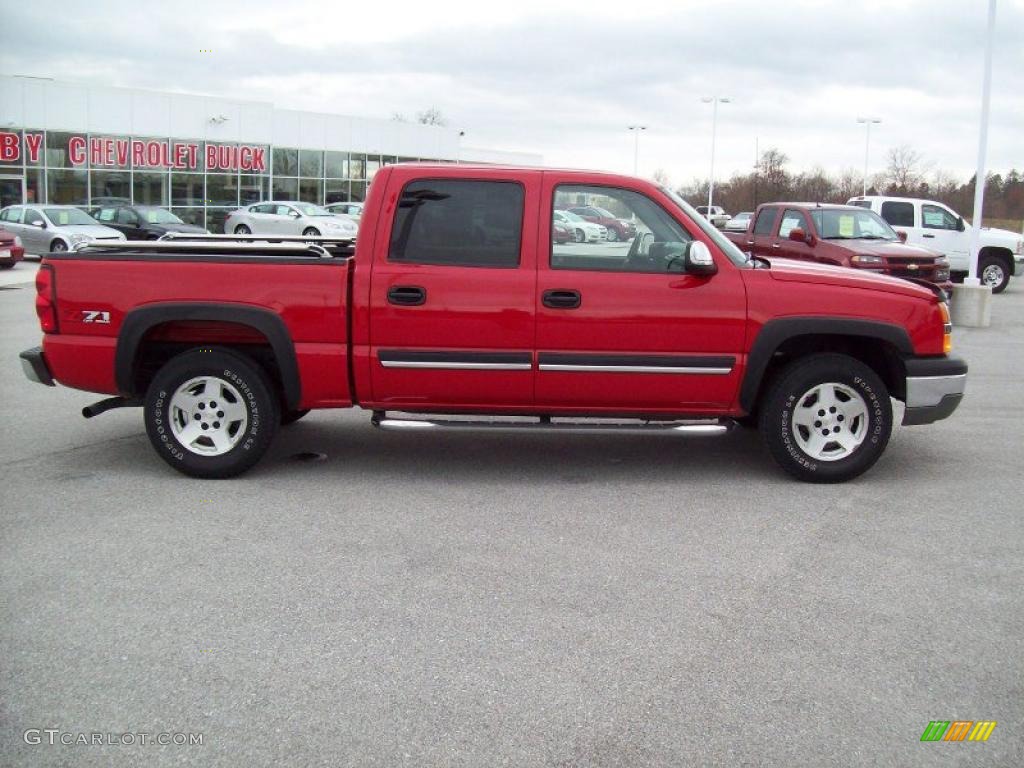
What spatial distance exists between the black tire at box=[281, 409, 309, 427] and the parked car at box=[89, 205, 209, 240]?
2093cm

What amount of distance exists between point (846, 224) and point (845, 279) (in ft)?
34.4

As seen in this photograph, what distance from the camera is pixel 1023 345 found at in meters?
13.9

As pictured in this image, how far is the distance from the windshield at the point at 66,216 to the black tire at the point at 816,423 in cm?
2465

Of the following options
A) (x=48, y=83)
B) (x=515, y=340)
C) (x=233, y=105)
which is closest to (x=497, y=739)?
(x=515, y=340)

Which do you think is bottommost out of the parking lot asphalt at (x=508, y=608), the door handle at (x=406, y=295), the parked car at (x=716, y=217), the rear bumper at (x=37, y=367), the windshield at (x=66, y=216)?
the parking lot asphalt at (x=508, y=608)

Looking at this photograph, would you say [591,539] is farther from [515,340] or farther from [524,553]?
[515,340]

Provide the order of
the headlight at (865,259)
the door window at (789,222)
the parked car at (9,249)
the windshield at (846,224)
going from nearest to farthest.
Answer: the headlight at (865,259) → the windshield at (846,224) → the door window at (789,222) → the parked car at (9,249)

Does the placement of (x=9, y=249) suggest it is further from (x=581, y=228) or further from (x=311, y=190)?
(x=311, y=190)

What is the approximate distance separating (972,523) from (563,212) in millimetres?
3002

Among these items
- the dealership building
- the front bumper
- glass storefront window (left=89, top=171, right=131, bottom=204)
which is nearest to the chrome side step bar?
the front bumper

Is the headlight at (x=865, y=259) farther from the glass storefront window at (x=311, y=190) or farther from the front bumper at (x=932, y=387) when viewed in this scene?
the glass storefront window at (x=311, y=190)

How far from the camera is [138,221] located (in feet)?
A: 92.0

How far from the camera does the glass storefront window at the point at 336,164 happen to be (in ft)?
160

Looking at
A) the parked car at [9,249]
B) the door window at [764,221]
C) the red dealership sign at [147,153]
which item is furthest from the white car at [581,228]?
the red dealership sign at [147,153]
